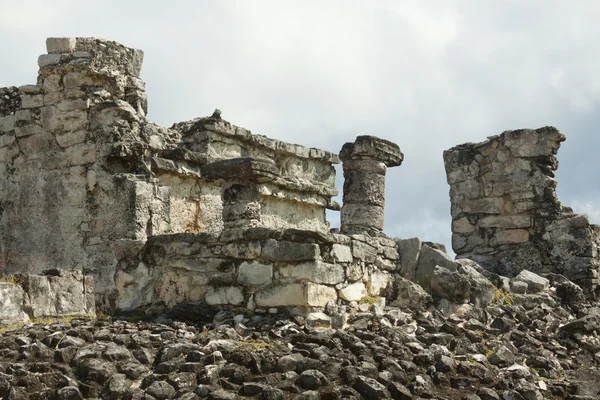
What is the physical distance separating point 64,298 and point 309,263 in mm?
2467

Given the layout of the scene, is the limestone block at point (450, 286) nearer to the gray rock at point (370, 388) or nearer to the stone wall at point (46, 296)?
the gray rock at point (370, 388)

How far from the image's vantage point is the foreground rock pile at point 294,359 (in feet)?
17.0

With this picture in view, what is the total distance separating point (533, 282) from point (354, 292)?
11.1ft

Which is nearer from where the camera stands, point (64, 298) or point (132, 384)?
point (132, 384)

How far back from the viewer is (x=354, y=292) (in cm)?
793

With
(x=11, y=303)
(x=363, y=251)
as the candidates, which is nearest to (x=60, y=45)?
(x=11, y=303)

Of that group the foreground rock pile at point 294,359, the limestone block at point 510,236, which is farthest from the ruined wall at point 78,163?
the limestone block at point 510,236

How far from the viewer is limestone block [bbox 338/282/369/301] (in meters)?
7.71

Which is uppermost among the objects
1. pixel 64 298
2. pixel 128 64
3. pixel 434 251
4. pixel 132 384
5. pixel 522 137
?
pixel 128 64

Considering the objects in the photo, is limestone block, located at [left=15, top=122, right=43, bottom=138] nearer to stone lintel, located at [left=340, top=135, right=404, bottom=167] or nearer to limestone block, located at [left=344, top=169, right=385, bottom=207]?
stone lintel, located at [left=340, top=135, right=404, bottom=167]

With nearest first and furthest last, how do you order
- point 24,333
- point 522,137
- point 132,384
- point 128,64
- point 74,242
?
point 132,384, point 24,333, point 74,242, point 128,64, point 522,137

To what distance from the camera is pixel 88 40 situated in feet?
37.0

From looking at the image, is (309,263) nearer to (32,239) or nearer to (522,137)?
(32,239)

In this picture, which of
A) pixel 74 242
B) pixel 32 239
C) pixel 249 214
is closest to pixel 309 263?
pixel 249 214
